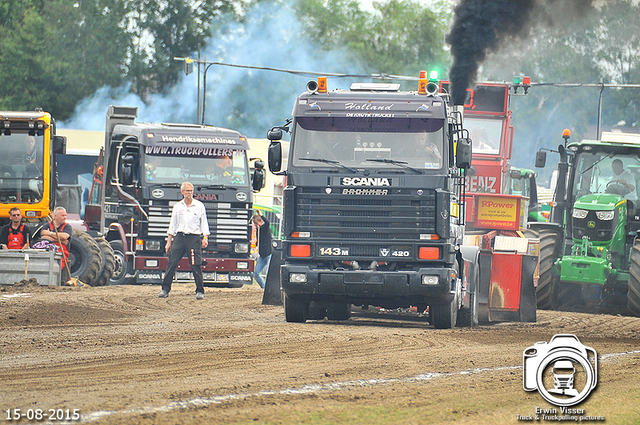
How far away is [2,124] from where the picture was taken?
65.0ft

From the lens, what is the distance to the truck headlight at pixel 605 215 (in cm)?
1662

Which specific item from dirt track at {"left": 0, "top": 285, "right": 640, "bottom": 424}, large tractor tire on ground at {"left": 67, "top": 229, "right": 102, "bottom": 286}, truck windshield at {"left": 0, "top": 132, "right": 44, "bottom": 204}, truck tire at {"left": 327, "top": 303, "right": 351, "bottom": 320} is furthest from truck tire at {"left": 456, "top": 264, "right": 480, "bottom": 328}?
truck windshield at {"left": 0, "top": 132, "right": 44, "bottom": 204}

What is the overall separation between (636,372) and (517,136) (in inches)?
2654

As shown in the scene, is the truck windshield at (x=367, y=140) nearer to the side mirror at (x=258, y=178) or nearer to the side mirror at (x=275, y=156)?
the side mirror at (x=275, y=156)

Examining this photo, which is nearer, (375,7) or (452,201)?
(452,201)

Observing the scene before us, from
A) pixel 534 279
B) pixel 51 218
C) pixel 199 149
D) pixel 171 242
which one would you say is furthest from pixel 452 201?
pixel 51 218

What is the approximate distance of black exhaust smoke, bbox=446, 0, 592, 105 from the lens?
21266 millimetres

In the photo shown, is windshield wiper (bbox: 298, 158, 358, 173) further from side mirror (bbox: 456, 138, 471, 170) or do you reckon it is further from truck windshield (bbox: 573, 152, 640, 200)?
truck windshield (bbox: 573, 152, 640, 200)

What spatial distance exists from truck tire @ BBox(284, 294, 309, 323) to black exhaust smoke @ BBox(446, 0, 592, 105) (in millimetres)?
9140

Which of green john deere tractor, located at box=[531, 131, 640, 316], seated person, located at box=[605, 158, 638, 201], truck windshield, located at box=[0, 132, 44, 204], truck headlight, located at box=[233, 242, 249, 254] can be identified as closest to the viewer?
green john deere tractor, located at box=[531, 131, 640, 316]

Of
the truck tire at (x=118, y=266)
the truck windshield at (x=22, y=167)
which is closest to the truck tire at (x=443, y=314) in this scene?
the truck tire at (x=118, y=266)

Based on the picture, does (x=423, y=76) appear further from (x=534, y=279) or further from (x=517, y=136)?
(x=517, y=136)
